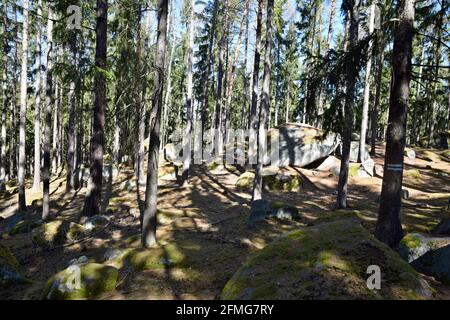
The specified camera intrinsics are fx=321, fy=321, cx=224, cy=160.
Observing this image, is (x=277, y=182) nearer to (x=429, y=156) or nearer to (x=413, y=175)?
(x=413, y=175)

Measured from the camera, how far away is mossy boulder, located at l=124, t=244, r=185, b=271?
723 centimetres

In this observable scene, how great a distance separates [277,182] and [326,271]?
14.1 metres

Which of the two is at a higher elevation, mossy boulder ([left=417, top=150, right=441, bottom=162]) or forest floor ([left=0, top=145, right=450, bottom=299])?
mossy boulder ([left=417, top=150, right=441, bottom=162])

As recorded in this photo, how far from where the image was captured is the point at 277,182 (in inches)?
711

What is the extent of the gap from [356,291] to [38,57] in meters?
25.2

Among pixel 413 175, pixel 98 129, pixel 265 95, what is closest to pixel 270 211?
pixel 265 95

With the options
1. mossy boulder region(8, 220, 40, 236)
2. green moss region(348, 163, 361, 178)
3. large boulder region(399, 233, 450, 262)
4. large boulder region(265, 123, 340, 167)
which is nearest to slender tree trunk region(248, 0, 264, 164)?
large boulder region(265, 123, 340, 167)

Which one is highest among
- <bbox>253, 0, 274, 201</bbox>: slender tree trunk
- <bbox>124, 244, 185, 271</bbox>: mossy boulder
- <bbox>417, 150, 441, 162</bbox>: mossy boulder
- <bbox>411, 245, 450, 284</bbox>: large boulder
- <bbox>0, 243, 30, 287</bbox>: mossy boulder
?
<bbox>253, 0, 274, 201</bbox>: slender tree trunk

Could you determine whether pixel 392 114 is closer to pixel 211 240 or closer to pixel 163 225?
pixel 211 240

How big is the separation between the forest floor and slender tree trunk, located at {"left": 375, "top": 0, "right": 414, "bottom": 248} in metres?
1.82

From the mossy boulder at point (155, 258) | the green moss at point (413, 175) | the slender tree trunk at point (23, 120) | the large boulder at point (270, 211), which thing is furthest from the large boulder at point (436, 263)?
the slender tree trunk at point (23, 120)

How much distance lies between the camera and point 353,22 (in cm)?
1204

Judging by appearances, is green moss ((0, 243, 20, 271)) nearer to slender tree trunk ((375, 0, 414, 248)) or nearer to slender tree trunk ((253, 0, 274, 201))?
slender tree trunk ((375, 0, 414, 248))
